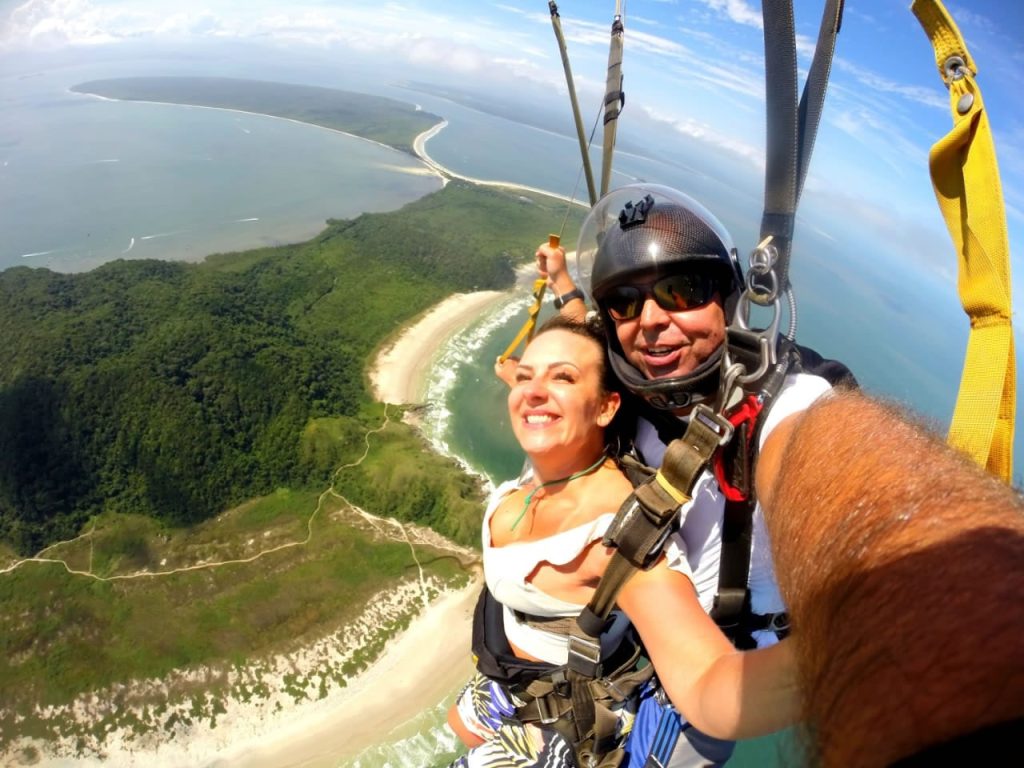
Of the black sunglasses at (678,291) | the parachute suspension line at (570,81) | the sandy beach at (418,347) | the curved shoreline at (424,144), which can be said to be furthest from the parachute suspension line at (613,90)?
the curved shoreline at (424,144)

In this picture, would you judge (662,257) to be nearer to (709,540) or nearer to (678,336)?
(678,336)

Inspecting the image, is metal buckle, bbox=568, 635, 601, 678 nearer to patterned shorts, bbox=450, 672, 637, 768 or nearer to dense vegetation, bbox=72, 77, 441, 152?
patterned shorts, bbox=450, 672, 637, 768

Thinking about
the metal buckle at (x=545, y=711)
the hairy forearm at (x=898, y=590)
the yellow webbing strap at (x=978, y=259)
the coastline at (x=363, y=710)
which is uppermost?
the yellow webbing strap at (x=978, y=259)

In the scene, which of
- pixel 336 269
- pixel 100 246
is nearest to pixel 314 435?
pixel 336 269

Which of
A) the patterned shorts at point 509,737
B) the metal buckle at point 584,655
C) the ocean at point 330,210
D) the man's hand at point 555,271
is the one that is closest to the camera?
the metal buckle at point 584,655

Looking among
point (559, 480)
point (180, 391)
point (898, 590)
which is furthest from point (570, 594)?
point (180, 391)

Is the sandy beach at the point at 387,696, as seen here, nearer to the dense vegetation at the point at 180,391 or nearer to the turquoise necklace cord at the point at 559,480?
the dense vegetation at the point at 180,391
